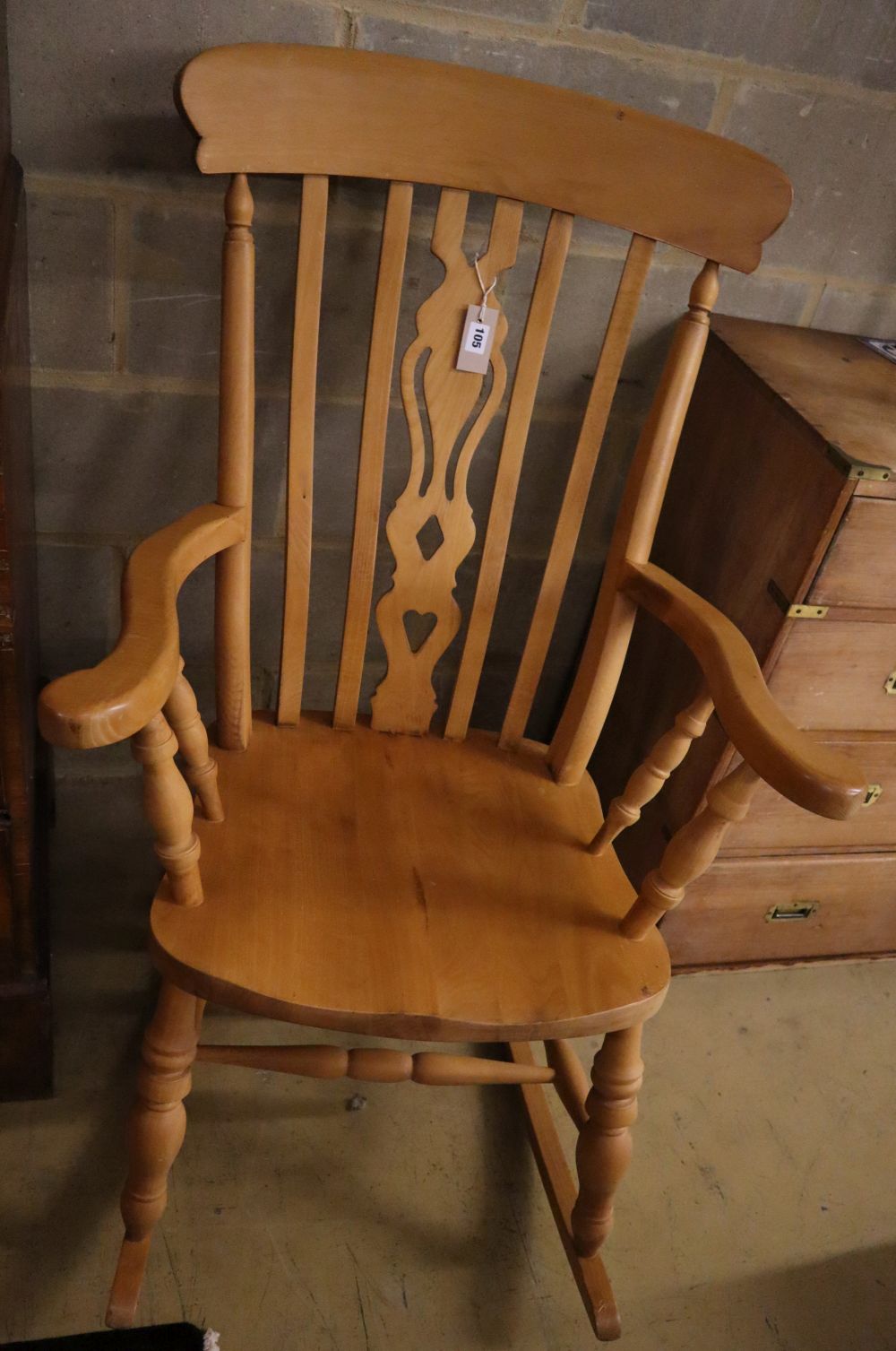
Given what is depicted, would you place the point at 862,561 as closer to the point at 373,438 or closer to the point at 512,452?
the point at 512,452

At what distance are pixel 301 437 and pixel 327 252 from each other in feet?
1.08

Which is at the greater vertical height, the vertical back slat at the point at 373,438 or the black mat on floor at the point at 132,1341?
the vertical back slat at the point at 373,438

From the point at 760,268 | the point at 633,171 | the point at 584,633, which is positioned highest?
the point at 633,171

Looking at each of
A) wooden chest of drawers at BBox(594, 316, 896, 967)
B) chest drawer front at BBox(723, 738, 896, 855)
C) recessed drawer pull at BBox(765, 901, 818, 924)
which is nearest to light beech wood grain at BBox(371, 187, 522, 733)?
wooden chest of drawers at BBox(594, 316, 896, 967)

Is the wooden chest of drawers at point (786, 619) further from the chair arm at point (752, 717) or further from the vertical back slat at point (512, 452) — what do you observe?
the vertical back slat at point (512, 452)

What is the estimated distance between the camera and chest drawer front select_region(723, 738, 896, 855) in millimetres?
1363

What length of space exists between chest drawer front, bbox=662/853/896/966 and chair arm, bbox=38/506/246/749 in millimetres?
919

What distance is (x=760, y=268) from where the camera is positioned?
1.38m

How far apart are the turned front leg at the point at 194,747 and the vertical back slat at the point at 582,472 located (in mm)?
389

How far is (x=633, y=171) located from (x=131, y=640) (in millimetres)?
715

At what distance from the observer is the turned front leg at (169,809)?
0.83 meters

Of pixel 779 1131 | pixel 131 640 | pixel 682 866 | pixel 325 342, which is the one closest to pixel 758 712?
pixel 682 866

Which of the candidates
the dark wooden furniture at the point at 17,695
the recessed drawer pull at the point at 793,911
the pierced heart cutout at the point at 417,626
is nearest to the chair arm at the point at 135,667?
the dark wooden furniture at the point at 17,695

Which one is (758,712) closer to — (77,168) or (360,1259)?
(360,1259)
